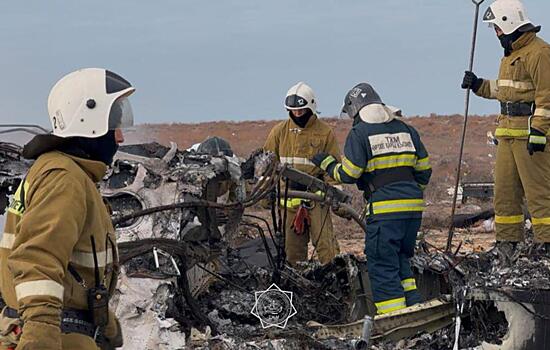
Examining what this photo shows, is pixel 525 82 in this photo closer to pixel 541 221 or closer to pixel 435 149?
pixel 541 221

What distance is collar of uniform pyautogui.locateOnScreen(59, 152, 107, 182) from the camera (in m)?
3.30

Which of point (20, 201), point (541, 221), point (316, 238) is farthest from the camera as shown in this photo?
point (316, 238)

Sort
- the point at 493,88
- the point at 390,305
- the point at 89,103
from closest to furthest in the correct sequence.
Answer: the point at 89,103
the point at 390,305
the point at 493,88

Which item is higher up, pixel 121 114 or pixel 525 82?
pixel 121 114

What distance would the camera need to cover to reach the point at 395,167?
6477 millimetres

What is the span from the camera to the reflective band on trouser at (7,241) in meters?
3.31

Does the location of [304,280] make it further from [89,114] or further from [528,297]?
[89,114]

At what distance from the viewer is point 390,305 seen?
6305 millimetres

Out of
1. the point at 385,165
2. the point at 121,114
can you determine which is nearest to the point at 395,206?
the point at 385,165

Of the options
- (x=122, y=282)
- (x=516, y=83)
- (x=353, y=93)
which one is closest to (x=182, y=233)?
(x=122, y=282)

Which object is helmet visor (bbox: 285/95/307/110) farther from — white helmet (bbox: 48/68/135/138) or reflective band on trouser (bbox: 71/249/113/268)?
reflective band on trouser (bbox: 71/249/113/268)

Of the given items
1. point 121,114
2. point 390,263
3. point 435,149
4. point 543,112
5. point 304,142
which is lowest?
point 435,149

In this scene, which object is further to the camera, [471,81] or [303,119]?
[303,119]

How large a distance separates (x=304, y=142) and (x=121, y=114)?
5447mm
